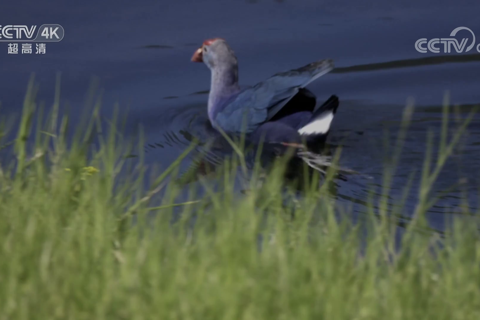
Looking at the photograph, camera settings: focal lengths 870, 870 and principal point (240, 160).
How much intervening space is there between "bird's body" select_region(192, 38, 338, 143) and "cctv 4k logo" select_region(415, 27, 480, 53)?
2112 mm

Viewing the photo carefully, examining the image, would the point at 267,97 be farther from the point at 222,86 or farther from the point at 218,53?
the point at 218,53

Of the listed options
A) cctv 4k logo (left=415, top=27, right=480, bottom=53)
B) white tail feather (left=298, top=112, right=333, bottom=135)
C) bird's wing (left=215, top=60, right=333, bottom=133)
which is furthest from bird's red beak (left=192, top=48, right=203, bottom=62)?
cctv 4k logo (left=415, top=27, right=480, bottom=53)

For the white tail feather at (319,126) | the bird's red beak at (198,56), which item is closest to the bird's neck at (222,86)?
the bird's red beak at (198,56)

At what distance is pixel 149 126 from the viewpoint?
22.1 ft

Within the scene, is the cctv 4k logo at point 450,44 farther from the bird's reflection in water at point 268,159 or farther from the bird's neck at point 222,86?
the bird's reflection in water at point 268,159

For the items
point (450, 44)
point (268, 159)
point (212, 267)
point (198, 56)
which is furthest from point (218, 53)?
point (212, 267)

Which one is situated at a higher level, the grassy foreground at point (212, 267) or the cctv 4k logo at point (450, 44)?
the cctv 4k logo at point (450, 44)

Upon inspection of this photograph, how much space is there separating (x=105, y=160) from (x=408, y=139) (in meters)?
2.90

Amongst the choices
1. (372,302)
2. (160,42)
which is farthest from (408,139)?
(372,302)

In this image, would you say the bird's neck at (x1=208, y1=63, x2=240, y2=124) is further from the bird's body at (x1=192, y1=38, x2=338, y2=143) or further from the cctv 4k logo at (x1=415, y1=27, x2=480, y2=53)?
the cctv 4k logo at (x1=415, y1=27, x2=480, y2=53)

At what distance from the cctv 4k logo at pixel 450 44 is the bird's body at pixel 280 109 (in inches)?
83.1

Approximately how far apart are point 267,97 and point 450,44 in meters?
Answer: 2.76

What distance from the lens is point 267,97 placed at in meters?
6.22

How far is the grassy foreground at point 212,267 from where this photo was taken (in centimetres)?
269
